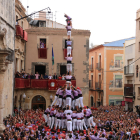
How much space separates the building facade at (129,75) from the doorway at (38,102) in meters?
9.94

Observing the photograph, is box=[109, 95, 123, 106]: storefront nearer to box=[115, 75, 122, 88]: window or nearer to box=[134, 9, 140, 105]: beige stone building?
box=[115, 75, 122, 88]: window

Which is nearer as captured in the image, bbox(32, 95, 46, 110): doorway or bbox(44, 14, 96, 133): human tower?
bbox(44, 14, 96, 133): human tower

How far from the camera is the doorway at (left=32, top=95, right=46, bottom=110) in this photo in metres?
29.5

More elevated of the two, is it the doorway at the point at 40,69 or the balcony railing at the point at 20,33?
the balcony railing at the point at 20,33

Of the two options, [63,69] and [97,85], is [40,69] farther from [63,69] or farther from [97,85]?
[97,85]

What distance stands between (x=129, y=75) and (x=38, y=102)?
11319mm

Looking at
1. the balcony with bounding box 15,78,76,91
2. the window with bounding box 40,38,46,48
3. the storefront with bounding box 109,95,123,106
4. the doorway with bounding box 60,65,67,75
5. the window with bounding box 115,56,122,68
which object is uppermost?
the window with bounding box 40,38,46,48

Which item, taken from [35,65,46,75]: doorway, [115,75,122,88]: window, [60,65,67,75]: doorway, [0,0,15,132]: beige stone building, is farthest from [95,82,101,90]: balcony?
[0,0,15,132]: beige stone building

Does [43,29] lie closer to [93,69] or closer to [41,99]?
[41,99]

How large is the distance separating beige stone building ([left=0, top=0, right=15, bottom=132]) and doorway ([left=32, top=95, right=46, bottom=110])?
6.43 meters

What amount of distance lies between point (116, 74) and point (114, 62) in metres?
1.80

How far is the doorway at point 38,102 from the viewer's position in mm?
29547

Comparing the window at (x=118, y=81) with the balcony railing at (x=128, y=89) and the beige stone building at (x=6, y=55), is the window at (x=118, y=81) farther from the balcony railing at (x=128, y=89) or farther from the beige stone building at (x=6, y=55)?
the beige stone building at (x=6, y=55)

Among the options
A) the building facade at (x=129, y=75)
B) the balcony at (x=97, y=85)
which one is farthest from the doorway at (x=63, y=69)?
the balcony at (x=97, y=85)
